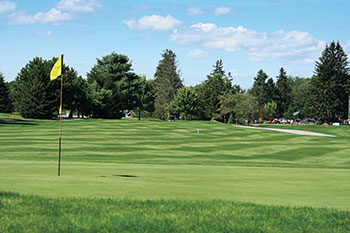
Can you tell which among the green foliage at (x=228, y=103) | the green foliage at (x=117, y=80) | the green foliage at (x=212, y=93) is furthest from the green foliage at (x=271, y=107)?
the green foliage at (x=117, y=80)

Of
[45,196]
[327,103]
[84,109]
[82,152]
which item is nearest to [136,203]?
[45,196]

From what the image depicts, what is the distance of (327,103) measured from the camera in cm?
11162

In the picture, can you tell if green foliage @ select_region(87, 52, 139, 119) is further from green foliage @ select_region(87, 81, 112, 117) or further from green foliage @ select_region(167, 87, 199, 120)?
green foliage @ select_region(167, 87, 199, 120)

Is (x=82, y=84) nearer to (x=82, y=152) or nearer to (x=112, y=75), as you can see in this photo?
(x=112, y=75)

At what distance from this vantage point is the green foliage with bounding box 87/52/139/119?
10212 centimetres

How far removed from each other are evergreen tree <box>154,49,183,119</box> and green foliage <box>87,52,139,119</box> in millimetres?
32963

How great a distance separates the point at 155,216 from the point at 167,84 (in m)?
139

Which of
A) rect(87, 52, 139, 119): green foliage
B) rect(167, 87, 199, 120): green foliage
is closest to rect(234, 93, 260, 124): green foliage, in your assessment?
rect(167, 87, 199, 120): green foliage

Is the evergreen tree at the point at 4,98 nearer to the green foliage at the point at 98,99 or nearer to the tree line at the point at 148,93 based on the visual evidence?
the tree line at the point at 148,93

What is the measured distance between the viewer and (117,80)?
109000 mm

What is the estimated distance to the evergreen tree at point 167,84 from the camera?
14450 cm

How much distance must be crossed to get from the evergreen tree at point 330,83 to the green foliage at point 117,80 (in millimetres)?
47170

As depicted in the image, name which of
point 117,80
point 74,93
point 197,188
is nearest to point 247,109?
point 117,80

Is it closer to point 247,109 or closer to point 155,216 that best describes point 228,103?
point 247,109
